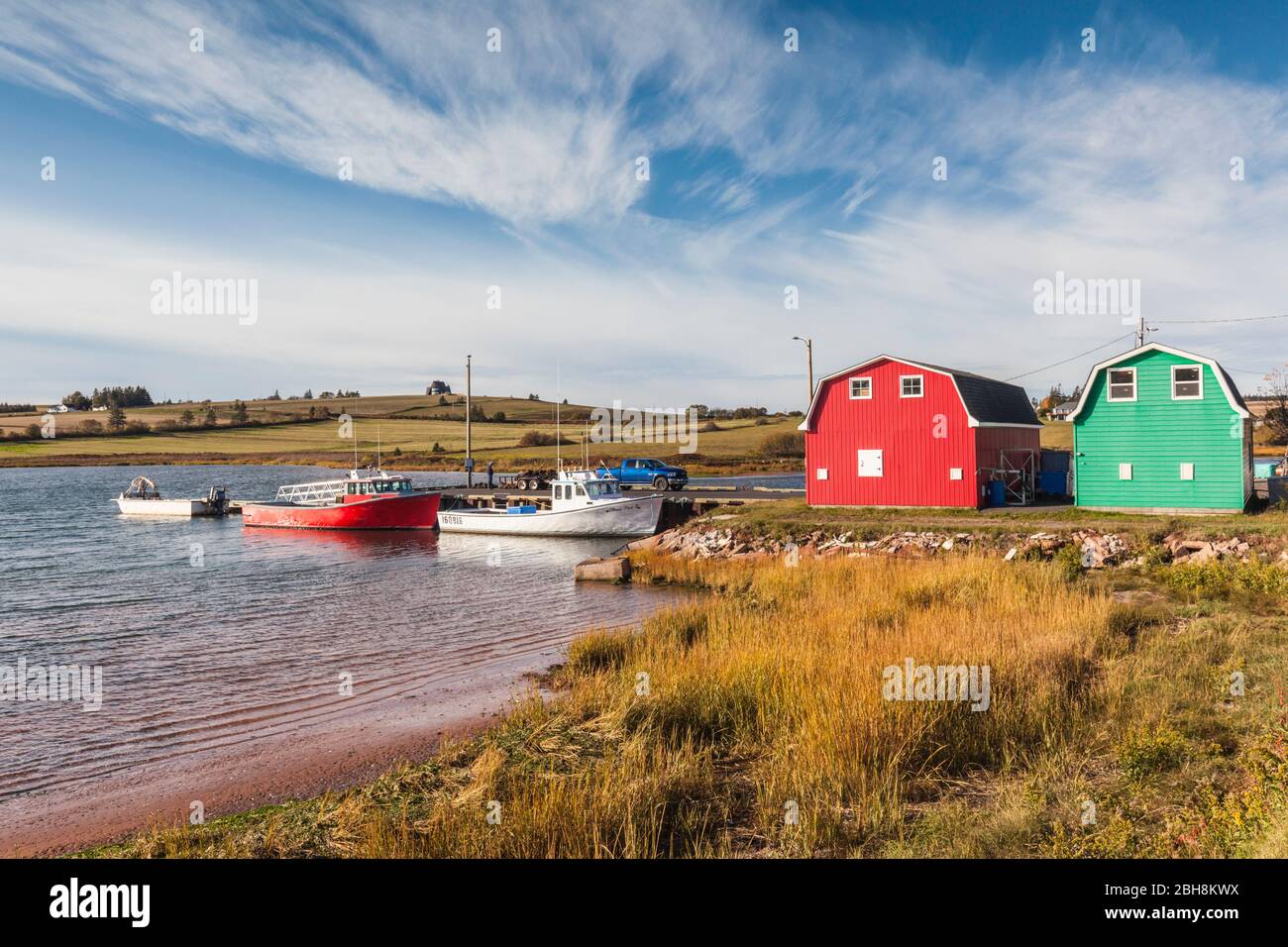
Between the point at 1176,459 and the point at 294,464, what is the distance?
111374 mm

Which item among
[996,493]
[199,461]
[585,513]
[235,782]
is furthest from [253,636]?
[199,461]

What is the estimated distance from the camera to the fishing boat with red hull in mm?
45188

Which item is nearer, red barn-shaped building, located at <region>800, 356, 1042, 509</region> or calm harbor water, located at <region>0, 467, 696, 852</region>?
calm harbor water, located at <region>0, 467, 696, 852</region>

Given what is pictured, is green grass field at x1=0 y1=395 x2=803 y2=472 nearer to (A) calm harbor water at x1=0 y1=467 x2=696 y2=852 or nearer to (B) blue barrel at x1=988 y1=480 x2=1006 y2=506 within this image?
(B) blue barrel at x1=988 y1=480 x2=1006 y2=506

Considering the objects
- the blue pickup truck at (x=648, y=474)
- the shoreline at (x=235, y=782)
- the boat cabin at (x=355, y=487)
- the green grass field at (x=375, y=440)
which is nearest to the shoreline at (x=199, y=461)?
the green grass field at (x=375, y=440)

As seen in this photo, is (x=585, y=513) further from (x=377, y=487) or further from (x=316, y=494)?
(x=316, y=494)

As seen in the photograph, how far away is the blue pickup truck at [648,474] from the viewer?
1902 inches

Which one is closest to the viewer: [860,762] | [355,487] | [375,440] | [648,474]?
[860,762]

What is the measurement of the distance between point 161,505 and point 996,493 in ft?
169

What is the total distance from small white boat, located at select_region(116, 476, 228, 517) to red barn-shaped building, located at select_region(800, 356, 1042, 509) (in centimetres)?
4313

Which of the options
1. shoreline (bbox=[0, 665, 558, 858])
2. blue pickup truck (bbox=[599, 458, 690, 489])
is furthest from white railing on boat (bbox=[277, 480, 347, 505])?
shoreline (bbox=[0, 665, 558, 858])

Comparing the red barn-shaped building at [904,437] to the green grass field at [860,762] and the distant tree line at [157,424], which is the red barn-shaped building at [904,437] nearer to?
the green grass field at [860,762]

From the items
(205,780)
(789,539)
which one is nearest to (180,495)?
(789,539)

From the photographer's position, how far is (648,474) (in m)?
49.5
